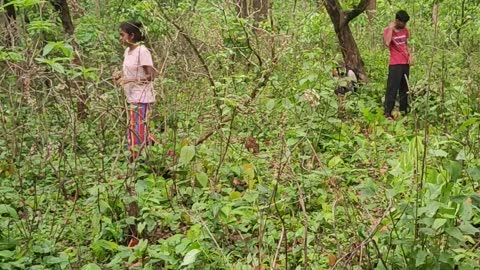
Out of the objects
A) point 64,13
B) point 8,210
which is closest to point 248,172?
point 8,210

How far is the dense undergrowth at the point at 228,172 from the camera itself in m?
3.26

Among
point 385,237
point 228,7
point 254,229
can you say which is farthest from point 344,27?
point 385,237

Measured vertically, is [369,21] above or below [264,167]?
above

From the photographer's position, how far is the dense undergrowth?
128 inches

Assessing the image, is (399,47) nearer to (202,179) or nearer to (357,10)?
(357,10)

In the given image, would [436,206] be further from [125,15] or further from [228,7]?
[125,15]

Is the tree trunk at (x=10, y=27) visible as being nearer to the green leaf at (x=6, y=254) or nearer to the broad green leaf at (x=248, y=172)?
the green leaf at (x=6, y=254)

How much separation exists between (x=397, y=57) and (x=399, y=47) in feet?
0.39

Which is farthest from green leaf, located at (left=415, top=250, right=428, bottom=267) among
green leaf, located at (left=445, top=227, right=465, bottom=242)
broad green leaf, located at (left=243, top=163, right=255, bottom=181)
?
broad green leaf, located at (left=243, top=163, right=255, bottom=181)

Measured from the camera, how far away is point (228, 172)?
5.02m

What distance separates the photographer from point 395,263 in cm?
312

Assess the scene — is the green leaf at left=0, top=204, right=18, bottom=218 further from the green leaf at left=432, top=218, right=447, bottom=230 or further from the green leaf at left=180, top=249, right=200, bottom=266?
the green leaf at left=432, top=218, right=447, bottom=230

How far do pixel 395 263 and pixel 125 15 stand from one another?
587cm

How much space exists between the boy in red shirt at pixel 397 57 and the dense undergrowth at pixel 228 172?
24 centimetres
